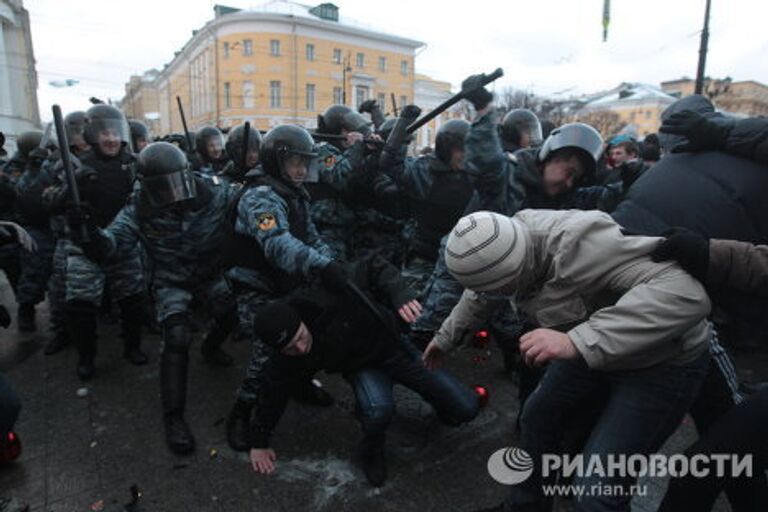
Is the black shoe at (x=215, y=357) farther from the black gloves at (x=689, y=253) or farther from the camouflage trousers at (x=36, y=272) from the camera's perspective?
the black gloves at (x=689, y=253)

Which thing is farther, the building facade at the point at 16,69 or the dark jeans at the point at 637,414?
the building facade at the point at 16,69

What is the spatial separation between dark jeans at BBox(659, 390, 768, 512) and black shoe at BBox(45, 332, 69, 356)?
4.85 meters

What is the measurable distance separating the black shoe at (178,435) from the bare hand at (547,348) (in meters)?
2.23

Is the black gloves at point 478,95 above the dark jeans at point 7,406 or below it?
above

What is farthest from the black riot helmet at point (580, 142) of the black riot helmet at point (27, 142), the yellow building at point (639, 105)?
the yellow building at point (639, 105)

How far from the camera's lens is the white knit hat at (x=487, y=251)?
175 cm

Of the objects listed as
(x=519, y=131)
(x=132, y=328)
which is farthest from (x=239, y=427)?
(x=519, y=131)

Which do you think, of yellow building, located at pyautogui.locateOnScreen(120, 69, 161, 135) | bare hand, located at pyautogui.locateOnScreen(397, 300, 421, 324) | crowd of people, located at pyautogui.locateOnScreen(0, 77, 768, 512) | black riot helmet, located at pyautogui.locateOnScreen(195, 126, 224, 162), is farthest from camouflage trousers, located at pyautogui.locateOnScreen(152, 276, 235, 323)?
yellow building, located at pyautogui.locateOnScreen(120, 69, 161, 135)

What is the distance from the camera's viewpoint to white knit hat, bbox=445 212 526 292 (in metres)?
1.75

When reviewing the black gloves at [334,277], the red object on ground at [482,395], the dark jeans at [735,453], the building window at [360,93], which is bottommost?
the red object on ground at [482,395]

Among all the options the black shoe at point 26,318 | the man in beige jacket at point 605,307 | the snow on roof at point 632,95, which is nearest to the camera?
the man in beige jacket at point 605,307

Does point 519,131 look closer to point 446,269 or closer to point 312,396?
point 446,269

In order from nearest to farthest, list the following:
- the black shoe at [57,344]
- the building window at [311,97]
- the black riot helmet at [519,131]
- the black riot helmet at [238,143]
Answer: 1. the black shoe at [57,344]
2. the black riot helmet at [519,131]
3. the black riot helmet at [238,143]
4. the building window at [311,97]

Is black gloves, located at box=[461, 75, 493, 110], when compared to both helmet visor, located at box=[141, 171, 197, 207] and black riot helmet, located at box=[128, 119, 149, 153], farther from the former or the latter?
black riot helmet, located at box=[128, 119, 149, 153]
